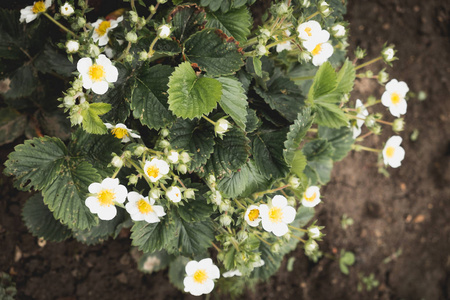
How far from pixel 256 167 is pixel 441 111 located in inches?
66.6

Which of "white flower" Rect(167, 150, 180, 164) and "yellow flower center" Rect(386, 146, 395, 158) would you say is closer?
"white flower" Rect(167, 150, 180, 164)

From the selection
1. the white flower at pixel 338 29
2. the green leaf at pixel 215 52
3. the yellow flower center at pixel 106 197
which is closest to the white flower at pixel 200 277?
the yellow flower center at pixel 106 197

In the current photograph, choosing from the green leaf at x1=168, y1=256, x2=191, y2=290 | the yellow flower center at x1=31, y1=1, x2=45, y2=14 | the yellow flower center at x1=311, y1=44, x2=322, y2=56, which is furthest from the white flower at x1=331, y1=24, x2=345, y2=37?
the green leaf at x1=168, y1=256, x2=191, y2=290

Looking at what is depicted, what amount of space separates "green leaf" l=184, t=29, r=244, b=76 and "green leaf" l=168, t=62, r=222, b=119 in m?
0.05

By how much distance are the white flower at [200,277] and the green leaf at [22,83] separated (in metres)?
0.79

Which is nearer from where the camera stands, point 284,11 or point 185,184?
point 284,11

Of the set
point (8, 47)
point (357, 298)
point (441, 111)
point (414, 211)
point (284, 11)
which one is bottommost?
point (357, 298)

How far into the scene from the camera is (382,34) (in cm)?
214

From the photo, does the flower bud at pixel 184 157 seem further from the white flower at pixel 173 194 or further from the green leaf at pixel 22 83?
the green leaf at pixel 22 83

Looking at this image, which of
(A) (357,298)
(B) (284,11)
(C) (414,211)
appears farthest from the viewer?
(C) (414,211)

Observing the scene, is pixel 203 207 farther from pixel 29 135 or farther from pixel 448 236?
pixel 448 236

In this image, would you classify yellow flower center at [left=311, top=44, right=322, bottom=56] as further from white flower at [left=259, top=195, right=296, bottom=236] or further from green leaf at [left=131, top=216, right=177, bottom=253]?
green leaf at [left=131, top=216, right=177, bottom=253]

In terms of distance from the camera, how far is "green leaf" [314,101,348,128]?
1.24 m

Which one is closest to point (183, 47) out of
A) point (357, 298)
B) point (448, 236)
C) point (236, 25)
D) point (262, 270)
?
point (236, 25)
